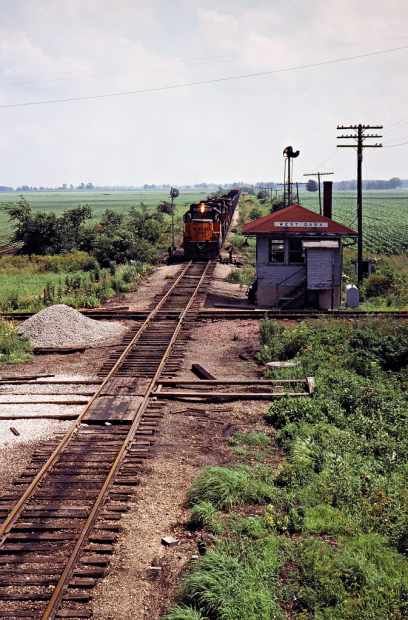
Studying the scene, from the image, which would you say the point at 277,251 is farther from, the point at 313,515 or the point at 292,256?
the point at 313,515

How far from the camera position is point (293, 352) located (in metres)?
18.3

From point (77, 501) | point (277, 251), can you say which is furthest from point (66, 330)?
point (77, 501)

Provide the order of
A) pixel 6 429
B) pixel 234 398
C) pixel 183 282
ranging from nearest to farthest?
pixel 6 429 < pixel 234 398 < pixel 183 282

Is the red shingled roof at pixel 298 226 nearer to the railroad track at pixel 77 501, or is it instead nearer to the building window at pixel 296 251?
the building window at pixel 296 251

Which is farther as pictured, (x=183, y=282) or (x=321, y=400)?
(x=183, y=282)

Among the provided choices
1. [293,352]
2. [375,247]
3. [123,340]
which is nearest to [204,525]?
[293,352]

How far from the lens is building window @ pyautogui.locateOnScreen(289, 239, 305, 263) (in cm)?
2673

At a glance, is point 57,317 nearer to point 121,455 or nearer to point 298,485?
point 121,455

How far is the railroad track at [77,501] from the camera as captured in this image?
7711mm

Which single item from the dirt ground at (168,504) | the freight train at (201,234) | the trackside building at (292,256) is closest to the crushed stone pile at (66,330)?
the dirt ground at (168,504)

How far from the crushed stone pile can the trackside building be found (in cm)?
689

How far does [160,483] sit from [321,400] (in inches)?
181

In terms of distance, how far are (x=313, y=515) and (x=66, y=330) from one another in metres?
13.5

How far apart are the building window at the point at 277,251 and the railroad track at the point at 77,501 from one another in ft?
35.8
